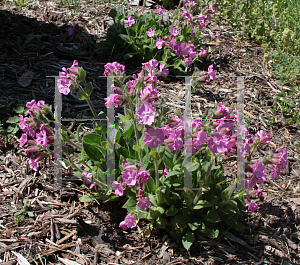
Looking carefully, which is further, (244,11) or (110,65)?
(244,11)

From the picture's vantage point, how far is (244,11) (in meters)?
5.84

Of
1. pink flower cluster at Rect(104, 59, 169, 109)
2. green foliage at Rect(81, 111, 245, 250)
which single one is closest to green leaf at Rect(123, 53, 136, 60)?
pink flower cluster at Rect(104, 59, 169, 109)

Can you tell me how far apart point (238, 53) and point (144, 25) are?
5.97 ft

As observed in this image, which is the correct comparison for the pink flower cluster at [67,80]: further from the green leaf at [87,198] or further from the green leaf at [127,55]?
the green leaf at [127,55]

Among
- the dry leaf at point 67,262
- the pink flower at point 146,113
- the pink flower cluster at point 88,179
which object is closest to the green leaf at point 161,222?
the pink flower cluster at point 88,179

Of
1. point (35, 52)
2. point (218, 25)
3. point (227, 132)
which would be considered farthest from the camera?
point (218, 25)

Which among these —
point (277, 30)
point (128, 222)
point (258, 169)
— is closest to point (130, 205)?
point (128, 222)

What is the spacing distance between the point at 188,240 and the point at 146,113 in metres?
1.16

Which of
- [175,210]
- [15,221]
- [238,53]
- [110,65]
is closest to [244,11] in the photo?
[238,53]

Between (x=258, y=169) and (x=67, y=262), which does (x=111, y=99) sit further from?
(x=67, y=262)

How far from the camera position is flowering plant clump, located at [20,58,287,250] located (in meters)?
1.91

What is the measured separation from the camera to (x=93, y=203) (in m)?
2.60

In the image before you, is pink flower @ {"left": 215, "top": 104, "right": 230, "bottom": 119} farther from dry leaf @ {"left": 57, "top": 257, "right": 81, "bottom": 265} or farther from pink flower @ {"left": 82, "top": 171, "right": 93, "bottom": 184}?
dry leaf @ {"left": 57, "top": 257, "right": 81, "bottom": 265}

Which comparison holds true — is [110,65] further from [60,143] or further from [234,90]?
[234,90]
